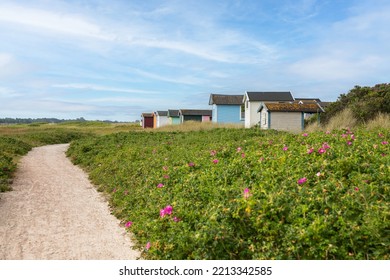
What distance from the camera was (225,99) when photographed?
4722cm

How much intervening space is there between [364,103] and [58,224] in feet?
82.0

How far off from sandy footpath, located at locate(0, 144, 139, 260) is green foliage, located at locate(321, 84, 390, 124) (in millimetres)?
16940

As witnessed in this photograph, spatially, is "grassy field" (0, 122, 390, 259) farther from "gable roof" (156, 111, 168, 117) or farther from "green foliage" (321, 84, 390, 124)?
"gable roof" (156, 111, 168, 117)

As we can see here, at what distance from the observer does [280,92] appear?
4444 centimetres

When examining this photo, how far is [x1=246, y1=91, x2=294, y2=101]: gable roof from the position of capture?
41219mm

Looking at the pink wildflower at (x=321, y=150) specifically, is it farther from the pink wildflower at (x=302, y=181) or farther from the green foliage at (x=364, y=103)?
the green foliage at (x=364, y=103)

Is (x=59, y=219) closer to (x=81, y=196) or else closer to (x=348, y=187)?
(x=81, y=196)

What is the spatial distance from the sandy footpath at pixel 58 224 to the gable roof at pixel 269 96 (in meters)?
31.7

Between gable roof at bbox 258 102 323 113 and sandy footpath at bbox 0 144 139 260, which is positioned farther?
gable roof at bbox 258 102 323 113

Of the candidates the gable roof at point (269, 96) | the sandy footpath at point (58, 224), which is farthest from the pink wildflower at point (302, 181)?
the gable roof at point (269, 96)

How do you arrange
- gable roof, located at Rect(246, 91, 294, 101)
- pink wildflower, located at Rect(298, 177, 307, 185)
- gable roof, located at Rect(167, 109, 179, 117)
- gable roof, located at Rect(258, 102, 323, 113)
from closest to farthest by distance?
pink wildflower, located at Rect(298, 177, 307, 185), gable roof, located at Rect(258, 102, 323, 113), gable roof, located at Rect(246, 91, 294, 101), gable roof, located at Rect(167, 109, 179, 117)

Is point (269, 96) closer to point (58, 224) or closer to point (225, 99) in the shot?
point (225, 99)

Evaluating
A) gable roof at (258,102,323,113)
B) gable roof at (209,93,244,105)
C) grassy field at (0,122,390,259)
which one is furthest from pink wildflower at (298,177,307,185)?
gable roof at (209,93,244,105)
